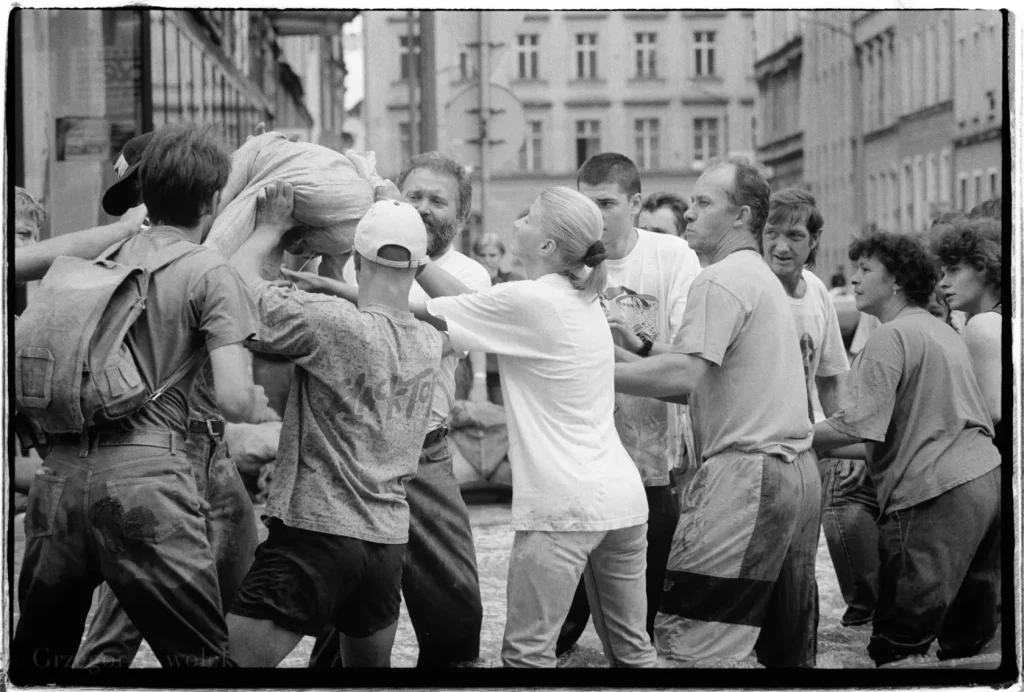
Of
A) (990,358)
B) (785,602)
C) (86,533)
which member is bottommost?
(785,602)

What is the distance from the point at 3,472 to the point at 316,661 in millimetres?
1339

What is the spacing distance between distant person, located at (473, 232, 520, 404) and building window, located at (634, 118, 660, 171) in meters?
53.6

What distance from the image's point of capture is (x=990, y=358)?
20.0 feet

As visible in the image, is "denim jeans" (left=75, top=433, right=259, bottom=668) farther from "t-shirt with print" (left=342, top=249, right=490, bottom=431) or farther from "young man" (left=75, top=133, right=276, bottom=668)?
"t-shirt with print" (left=342, top=249, right=490, bottom=431)

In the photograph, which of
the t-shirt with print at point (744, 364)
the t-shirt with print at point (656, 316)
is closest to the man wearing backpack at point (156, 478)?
the t-shirt with print at point (744, 364)

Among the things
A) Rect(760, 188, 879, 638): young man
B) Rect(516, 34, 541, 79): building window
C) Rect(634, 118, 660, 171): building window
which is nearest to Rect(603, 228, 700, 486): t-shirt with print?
Rect(760, 188, 879, 638): young man

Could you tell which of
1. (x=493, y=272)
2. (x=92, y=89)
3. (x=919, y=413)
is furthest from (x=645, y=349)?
(x=493, y=272)

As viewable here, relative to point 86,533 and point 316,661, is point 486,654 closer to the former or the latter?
point 316,661

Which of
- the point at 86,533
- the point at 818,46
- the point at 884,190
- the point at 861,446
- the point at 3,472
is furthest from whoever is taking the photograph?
the point at 818,46

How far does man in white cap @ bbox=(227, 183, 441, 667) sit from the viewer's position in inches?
183

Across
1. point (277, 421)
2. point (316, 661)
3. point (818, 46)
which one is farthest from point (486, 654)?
point (818, 46)

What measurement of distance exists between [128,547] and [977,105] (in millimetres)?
9300

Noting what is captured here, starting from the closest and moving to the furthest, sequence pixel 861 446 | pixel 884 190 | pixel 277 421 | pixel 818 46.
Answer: pixel 861 446
pixel 277 421
pixel 884 190
pixel 818 46

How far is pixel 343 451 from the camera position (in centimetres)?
473
